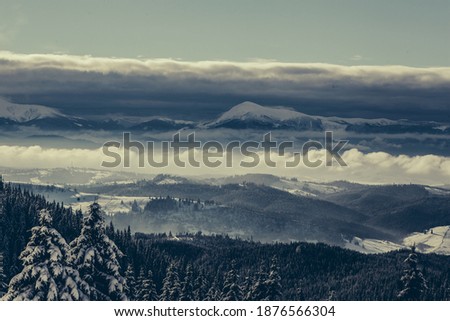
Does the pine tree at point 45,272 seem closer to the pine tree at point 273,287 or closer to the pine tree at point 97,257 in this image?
the pine tree at point 97,257

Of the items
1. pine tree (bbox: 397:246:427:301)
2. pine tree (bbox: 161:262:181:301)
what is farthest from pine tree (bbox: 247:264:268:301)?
pine tree (bbox: 397:246:427:301)

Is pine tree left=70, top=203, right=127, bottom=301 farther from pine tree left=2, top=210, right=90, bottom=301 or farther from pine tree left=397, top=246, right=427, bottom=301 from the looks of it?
pine tree left=397, top=246, right=427, bottom=301

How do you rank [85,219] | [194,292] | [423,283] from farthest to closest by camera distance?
[194,292], [423,283], [85,219]

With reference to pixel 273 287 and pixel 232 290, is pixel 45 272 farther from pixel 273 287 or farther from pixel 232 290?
pixel 273 287
